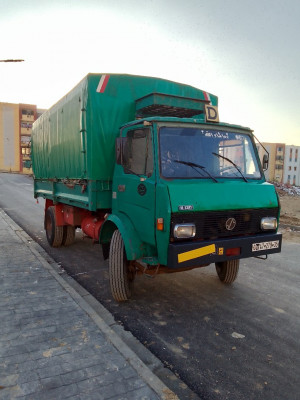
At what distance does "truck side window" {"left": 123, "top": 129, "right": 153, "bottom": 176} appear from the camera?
164 inches

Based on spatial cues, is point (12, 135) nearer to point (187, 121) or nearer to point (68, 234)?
point (68, 234)

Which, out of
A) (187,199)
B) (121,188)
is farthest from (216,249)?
(121,188)

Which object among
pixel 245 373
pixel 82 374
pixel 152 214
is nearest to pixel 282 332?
pixel 245 373

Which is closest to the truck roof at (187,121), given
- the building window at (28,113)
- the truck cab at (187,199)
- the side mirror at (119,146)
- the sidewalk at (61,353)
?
the truck cab at (187,199)

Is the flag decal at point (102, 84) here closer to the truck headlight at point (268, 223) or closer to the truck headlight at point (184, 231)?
the truck headlight at point (184, 231)

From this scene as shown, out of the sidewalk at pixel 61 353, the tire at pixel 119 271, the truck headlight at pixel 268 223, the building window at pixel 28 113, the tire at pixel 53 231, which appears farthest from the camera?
the building window at pixel 28 113

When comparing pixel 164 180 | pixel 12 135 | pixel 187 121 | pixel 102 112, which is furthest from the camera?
pixel 12 135

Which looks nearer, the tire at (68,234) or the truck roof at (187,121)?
the truck roof at (187,121)

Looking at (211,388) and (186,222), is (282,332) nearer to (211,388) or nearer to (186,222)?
(211,388)

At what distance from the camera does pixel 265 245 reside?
433 centimetres

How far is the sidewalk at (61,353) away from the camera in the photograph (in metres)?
2.64

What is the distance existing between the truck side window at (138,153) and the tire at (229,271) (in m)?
2.35

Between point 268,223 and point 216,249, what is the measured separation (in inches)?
39.9

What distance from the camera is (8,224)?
1045 centimetres
